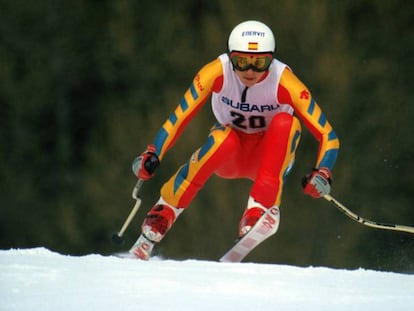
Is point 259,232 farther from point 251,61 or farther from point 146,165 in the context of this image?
point 251,61

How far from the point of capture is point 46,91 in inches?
599

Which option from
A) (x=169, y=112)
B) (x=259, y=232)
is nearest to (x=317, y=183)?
(x=259, y=232)

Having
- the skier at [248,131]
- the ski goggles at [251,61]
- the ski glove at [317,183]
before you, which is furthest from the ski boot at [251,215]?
the ski goggles at [251,61]

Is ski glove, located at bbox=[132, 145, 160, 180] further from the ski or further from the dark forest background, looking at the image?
the dark forest background

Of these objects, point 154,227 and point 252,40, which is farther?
point 154,227

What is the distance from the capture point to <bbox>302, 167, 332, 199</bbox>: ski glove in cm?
656

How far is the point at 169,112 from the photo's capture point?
14.3 metres

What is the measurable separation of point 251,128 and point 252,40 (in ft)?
1.74

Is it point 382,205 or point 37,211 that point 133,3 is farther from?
point 382,205

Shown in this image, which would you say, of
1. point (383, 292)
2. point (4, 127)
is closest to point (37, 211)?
point (4, 127)

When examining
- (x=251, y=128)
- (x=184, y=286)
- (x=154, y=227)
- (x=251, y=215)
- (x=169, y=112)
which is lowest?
(x=169, y=112)

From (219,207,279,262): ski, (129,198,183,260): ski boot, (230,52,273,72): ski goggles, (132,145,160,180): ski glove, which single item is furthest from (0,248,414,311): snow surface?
(230,52,273,72): ski goggles

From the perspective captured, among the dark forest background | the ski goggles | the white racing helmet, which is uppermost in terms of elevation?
the white racing helmet

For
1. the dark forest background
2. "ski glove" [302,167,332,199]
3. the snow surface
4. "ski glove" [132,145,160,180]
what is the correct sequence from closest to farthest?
the snow surface, "ski glove" [302,167,332,199], "ski glove" [132,145,160,180], the dark forest background
